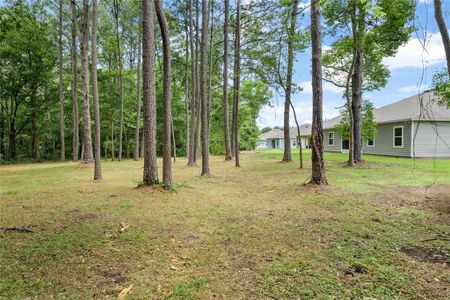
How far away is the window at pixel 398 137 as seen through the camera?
57.0ft

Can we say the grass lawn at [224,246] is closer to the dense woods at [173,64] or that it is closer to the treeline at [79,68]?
the dense woods at [173,64]

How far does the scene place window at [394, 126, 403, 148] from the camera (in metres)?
17.4

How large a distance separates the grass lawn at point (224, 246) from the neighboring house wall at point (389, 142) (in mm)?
12236

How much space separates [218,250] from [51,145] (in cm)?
2933

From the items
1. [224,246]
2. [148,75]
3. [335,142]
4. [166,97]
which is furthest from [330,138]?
[224,246]

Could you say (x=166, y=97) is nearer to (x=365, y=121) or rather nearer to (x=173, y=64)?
(x=365, y=121)

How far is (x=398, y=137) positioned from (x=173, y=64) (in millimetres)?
16229

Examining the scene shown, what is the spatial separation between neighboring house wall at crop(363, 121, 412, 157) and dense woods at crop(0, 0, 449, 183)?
374 cm

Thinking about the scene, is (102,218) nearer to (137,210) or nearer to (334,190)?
(137,210)

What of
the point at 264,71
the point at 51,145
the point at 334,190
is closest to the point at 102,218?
the point at 334,190

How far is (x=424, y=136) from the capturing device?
16.6 meters

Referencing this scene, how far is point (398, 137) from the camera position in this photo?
17641mm

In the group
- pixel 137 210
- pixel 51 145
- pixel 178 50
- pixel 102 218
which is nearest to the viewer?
pixel 102 218

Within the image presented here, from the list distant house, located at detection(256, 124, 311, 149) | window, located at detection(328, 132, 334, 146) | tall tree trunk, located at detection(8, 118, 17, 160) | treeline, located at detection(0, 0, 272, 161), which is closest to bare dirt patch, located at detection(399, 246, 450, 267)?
treeline, located at detection(0, 0, 272, 161)
